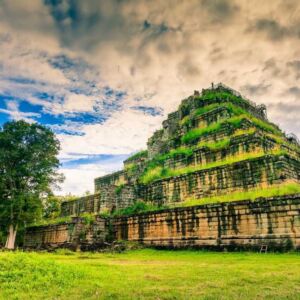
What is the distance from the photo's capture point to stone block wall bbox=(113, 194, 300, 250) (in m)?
15.4

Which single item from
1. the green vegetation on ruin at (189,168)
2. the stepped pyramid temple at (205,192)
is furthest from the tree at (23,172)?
the green vegetation on ruin at (189,168)

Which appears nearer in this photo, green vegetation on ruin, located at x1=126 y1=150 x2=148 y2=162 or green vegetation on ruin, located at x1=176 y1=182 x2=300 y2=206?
green vegetation on ruin, located at x1=176 y1=182 x2=300 y2=206

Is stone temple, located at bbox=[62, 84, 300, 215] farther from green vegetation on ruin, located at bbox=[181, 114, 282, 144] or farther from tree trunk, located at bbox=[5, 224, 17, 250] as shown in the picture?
tree trunk, located at bbox=[5, 224, 17, 250]

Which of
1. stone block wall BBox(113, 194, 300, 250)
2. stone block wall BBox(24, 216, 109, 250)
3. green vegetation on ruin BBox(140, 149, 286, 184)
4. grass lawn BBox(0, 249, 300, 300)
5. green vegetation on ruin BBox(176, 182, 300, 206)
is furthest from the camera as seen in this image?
stone block wall BBox(24, 216, 109, 250)

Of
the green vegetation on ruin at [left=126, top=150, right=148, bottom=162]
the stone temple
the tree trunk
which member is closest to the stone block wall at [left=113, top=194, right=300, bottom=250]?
the stone temple

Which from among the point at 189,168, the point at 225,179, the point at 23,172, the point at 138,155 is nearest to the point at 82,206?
the point at 23,172

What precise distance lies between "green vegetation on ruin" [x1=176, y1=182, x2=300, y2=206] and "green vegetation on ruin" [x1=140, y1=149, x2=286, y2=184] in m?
2.14

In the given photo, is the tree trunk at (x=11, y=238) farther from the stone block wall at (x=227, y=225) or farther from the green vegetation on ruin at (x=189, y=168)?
the green vegetation on ruin at (x=189, y=168)

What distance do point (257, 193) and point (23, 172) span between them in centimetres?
1795

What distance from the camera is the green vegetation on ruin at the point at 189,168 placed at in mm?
21153

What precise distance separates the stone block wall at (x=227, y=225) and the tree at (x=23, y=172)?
9.21 meters

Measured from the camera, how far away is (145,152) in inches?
1372

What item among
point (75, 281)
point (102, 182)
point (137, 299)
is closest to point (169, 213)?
point (75, 281)

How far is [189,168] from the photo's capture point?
24688mm
